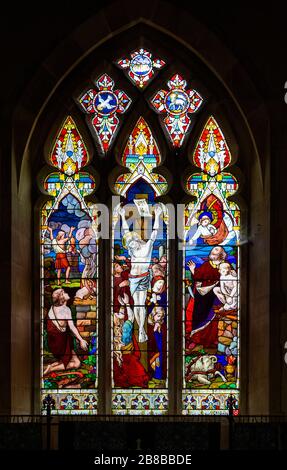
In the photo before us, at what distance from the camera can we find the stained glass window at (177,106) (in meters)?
12.9

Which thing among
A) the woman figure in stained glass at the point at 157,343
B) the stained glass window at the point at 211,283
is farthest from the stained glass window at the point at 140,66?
the woman figure in stained glass at the point at 157,343

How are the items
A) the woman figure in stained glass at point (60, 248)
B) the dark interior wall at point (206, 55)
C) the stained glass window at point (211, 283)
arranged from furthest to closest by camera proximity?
1. the woman figure in stained glass at point (60, 248)
2. the stained glass window at point (211, 283)
3. the dark interior wall at point (206, 55)

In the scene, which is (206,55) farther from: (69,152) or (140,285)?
(140,285)

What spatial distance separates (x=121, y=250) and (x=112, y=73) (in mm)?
2026

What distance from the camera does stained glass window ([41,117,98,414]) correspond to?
12398mm

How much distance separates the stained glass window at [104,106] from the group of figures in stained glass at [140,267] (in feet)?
0.04

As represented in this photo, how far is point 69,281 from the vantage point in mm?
12594

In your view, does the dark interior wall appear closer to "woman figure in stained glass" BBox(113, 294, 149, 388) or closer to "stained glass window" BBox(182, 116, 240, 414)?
"stained glass window" BBox(182, 116, 240, 414)

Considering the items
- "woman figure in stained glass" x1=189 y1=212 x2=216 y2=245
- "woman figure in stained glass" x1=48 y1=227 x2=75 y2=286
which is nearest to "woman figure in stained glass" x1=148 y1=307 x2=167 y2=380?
"woman figure in stained glass" x1=189 y1=212 x2=216 y2=245

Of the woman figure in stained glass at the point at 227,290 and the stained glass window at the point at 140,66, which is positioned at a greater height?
the stained glass window at the point at 140,66

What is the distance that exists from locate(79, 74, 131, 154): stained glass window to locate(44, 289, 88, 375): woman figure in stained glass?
6.25 ft

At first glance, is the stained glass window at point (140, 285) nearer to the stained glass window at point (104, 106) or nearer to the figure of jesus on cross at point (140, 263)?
the figure of jesus on cross at point (140, 263)
